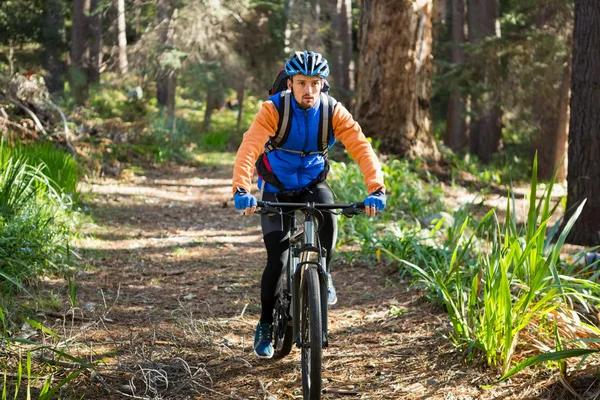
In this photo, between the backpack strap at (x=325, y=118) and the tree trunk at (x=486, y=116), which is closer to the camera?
the backpack strap at (x=325, y=118)

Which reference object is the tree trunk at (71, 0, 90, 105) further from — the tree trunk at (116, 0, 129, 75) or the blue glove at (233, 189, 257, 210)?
the blue glove at (233, 189, 257, 210)

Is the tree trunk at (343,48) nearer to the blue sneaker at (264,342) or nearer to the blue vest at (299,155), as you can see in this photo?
the blue vest at (299,155)

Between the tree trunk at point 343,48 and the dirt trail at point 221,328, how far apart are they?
1594cm

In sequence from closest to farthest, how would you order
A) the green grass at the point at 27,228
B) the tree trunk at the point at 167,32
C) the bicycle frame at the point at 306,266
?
the bicycle frame at the point at 306,266 → the green grass at the point at 27,228 → the tree trunk at the point at 167,32

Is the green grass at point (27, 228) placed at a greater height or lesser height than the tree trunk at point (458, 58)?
lesser

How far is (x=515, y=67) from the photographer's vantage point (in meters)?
17.2

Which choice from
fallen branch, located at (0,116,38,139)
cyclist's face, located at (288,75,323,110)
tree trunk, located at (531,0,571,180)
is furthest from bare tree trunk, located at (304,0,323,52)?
cyclist's face, located at (288,75,323,110)

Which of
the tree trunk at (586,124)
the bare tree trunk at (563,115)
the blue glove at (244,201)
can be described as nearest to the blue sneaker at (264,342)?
the blue glove at (244,201)

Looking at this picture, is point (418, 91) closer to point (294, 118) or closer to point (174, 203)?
point (174, 203)

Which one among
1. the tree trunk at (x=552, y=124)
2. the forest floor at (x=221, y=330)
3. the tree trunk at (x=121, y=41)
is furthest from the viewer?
the tree trunk at (x=121, y=41)

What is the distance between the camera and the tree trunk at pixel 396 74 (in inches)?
486

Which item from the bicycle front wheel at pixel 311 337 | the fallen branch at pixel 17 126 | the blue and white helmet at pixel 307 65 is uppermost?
the blue and white helmet at pixel 307 65

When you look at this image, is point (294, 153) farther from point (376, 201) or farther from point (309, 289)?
point (309, 289)

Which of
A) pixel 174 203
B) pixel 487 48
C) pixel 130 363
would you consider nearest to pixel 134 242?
pixel 174 203
